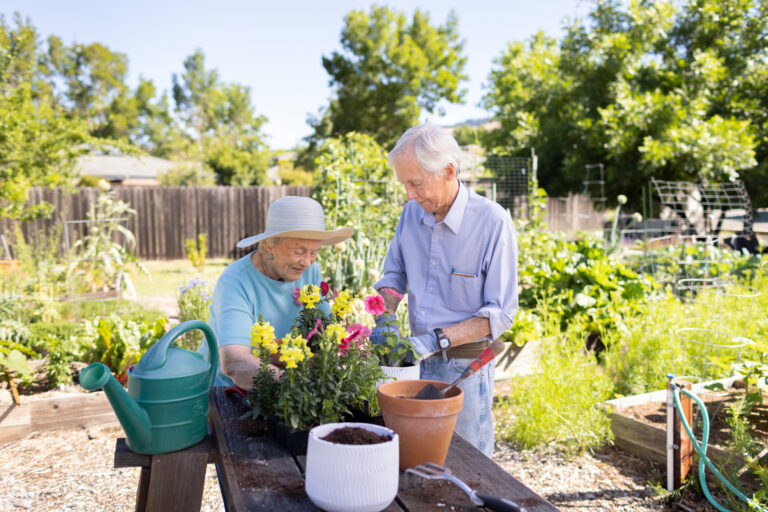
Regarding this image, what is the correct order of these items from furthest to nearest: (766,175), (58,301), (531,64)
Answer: (531,64)
(766,175)
(58,301)

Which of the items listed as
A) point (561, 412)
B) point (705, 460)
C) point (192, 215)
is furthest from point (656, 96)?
point (192, 215)

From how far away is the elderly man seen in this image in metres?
1.79

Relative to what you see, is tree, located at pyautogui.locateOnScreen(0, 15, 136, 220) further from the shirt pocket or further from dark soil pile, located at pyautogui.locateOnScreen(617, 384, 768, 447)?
dark soil pile, located at pyautogui.locateOnScreen(617, 384, 768, 447)

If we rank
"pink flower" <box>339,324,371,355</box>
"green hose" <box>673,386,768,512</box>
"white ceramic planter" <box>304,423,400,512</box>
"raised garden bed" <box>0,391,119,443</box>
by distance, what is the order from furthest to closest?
"raised garden bed" <box>0,391,119,443</box> → "green hose" <box>673,386,768,512</box> → "pink flower" <box>339,324,371,355</box> → "white ceramic planter" <box>304,423,400,512</box>

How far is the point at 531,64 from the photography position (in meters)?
14.0

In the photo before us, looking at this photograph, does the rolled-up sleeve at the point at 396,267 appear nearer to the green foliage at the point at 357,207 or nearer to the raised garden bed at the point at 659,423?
the raised garden bed at the point at 659,423

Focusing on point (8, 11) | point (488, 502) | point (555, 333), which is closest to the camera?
point (488, 502)

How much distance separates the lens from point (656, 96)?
32.1 feet

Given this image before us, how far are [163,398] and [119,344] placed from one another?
2.65 metres

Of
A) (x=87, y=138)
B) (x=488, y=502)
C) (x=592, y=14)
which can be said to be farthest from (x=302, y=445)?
(x=592, y=14)

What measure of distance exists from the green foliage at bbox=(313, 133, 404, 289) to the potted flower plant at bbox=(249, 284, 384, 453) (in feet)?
10.7

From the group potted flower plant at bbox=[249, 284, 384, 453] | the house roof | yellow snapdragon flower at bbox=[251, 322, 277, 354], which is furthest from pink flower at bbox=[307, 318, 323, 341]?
the house roof

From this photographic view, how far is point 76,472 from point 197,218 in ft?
40.4

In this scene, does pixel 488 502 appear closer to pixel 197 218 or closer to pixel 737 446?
pixel 737 446
